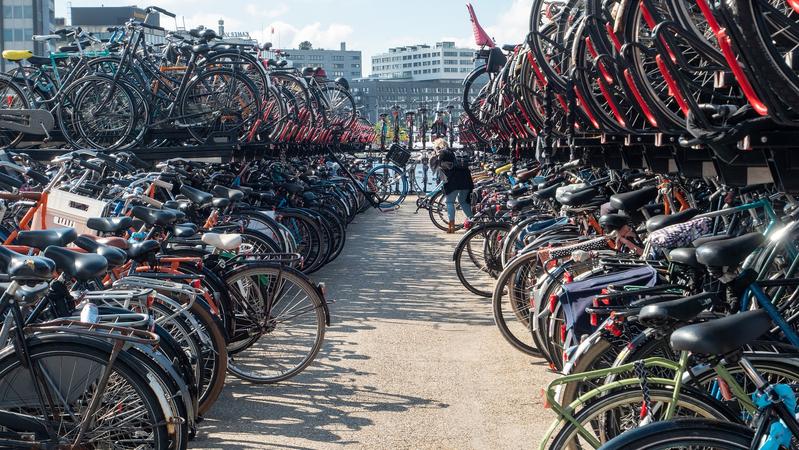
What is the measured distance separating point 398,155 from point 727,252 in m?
19.6

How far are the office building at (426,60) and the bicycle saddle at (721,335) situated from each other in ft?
299

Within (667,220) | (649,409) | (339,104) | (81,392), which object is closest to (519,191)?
(667,220)

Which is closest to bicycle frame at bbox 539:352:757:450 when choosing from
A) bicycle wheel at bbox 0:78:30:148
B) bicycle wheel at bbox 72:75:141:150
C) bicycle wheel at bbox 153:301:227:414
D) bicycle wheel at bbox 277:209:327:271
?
bicycle wheel at bbox 153:301:227:414

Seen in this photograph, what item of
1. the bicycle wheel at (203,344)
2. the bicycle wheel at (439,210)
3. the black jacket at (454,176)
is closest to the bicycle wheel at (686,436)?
the bicycle wheel at (203,344)

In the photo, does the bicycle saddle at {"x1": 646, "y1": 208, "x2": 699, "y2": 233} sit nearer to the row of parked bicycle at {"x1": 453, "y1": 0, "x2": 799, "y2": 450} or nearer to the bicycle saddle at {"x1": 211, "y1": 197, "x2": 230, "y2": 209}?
the row of parked bicycle at {"x1": 453, "y1": 0, "x2": 799, "y2": 450}

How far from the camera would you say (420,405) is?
5.40 m

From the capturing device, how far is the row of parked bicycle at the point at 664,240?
8.64 ft

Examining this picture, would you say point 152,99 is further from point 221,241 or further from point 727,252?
point 727,252

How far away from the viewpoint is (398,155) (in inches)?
880

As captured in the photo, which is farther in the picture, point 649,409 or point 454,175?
point 454,175

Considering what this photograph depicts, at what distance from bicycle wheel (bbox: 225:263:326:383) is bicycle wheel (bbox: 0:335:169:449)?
7.40 ft

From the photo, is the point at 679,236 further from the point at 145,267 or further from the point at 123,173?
the point at 123,173

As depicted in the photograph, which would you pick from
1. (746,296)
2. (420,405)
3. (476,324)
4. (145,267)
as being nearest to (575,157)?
(476,324)

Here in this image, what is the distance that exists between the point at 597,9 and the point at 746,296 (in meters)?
2.65
